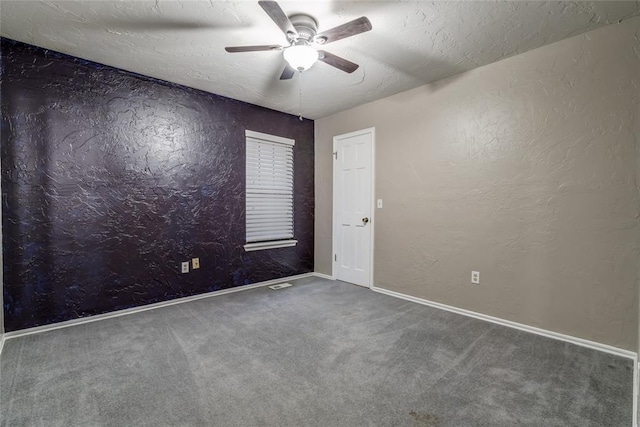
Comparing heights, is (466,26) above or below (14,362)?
above

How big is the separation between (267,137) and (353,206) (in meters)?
1.52

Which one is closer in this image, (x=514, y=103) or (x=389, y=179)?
(x=514, y=103)

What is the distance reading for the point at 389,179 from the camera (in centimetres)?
374

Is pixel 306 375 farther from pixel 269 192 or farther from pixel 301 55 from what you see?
pixel 269 192

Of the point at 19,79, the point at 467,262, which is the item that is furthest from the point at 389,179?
the point at 19,79

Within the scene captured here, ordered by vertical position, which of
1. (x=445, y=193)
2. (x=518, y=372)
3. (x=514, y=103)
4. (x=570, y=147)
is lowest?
(x=518, y=372)

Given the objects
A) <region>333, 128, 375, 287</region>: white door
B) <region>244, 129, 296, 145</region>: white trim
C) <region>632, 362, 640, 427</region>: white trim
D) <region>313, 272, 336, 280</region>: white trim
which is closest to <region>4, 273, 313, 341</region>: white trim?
<region>313, 272, 336, 280</region>: white trim

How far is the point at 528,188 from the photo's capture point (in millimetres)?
2672

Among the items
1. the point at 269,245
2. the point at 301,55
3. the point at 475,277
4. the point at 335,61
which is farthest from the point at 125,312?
the point at 475,277

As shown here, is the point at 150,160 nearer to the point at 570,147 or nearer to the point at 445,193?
the point at 445,193

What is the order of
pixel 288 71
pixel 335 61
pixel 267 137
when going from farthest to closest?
pixel 267 137 < pixel 288 71 < pixel 335 61

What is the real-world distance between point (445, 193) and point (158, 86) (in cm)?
330

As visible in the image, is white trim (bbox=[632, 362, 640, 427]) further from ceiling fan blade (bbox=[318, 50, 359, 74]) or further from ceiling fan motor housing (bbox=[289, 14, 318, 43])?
ceiling fan motor housing (bbox=[289, 14, 318, 43])

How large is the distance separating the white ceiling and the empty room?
0.02m
